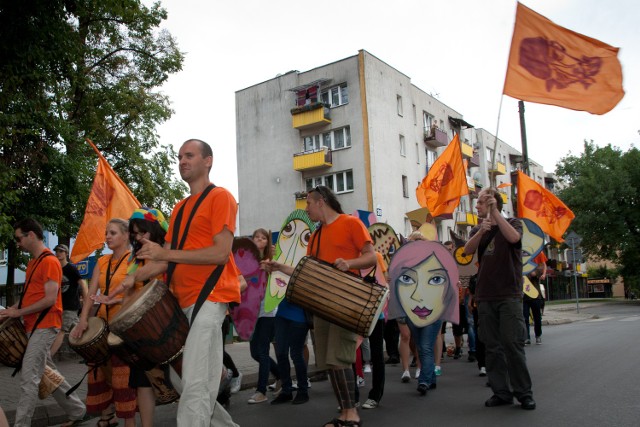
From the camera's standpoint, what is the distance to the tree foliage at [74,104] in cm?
840

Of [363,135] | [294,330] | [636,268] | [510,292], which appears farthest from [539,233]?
[636,268]

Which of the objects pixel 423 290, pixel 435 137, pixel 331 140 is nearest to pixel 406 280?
pixel 423 290

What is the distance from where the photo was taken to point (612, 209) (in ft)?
144

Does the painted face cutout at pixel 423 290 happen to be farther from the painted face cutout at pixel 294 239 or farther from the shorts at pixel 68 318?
the shorts at pixel 68 318

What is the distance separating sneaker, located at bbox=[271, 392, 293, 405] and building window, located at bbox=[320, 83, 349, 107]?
2738 centimetres

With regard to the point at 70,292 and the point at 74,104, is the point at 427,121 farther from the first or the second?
the point at 70,292

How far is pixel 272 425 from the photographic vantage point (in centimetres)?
551

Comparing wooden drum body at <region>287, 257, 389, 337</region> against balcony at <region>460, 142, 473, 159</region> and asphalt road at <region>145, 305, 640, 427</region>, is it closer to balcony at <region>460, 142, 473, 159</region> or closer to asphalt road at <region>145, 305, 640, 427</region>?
asphalt road at <region>145, 305, 640, 427</region>

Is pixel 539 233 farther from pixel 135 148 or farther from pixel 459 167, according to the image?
pixel 135 148

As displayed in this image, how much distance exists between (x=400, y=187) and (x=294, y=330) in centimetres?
2831

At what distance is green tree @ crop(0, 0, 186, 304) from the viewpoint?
8.41 meters

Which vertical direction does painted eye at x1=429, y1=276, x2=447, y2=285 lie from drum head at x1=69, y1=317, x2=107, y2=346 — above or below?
above

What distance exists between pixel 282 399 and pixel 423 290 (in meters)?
2.05

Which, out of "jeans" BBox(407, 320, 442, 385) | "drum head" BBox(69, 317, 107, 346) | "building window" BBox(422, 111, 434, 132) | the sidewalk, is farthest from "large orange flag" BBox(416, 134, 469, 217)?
"building window" BBox(422, 111, 434, 132)
